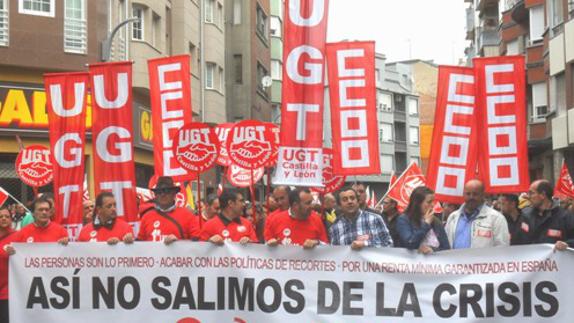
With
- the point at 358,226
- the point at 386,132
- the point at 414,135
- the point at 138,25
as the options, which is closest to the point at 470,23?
the point at 386,132

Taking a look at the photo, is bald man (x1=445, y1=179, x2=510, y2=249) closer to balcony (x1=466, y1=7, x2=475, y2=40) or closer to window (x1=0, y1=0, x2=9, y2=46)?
window (x1=0, y1=0, x2=9, y2=46)

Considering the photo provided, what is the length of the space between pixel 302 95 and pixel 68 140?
3.39 metres

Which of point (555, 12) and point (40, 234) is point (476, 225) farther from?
point (555, 12)

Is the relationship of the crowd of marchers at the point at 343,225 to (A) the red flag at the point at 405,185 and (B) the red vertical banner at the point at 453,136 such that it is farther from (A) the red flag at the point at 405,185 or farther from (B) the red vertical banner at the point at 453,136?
(A) the red flag at the point at 405,185

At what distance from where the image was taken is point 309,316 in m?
7.96

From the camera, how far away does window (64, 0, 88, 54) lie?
23.7 meters

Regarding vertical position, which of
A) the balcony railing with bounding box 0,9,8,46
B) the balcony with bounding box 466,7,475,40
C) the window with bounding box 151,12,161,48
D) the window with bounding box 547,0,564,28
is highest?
the balcony with bounding box 466,7,475,40

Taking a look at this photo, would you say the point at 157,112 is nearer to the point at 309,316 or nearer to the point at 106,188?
the point at 106,188

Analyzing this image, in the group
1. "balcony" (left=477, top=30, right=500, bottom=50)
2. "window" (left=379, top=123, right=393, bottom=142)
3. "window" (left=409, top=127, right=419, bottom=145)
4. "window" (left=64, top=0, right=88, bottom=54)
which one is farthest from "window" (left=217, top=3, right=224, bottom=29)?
"window" (left=409, top=127, right=419, bottom=145)

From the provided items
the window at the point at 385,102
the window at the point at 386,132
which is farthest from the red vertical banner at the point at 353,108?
the window at the point at 385,102

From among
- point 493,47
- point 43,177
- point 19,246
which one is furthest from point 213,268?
point 493,47

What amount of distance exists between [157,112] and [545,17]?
26.7 meters

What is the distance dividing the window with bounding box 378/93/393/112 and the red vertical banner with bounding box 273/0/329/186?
8013cm

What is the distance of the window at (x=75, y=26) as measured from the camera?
23703 millimetres
